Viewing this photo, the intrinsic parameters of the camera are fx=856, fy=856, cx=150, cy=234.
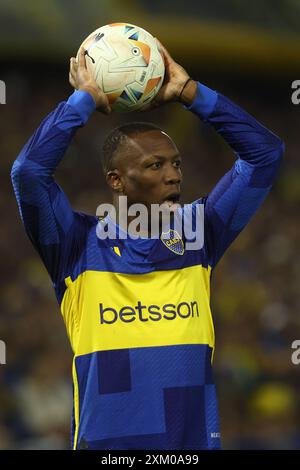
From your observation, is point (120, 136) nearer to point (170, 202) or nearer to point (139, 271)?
point (170, 202)

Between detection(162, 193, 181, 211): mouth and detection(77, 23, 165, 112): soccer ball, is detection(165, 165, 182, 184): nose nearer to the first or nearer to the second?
detection(162, 193, 181, 211): mouth

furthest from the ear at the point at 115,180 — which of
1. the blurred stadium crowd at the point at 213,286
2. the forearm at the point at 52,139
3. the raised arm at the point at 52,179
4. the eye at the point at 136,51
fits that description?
the blurred stadium crowd at the point at 213,286

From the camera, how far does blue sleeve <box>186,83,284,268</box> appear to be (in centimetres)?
328

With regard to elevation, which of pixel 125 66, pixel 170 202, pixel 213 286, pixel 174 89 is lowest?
pixel 213 286

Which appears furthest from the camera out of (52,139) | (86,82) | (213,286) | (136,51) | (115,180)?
(213,286)

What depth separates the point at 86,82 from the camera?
3.11 m

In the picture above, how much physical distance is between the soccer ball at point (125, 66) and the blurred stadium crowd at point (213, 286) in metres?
4.70

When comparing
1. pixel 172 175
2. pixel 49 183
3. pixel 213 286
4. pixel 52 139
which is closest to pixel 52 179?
pixel 49 183

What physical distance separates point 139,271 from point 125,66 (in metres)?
0.77

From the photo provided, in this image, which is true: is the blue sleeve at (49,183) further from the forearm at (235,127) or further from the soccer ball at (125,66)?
the forearm at (235,127)

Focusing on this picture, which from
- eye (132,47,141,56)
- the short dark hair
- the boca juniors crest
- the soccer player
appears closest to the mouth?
the soccer player

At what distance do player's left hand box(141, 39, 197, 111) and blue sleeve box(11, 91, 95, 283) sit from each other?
1.09 feet

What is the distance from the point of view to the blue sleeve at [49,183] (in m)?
2.98

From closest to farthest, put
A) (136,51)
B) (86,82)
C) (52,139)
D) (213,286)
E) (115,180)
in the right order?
(52,139), (86,82), (136,51), (115,180), (213,286)
